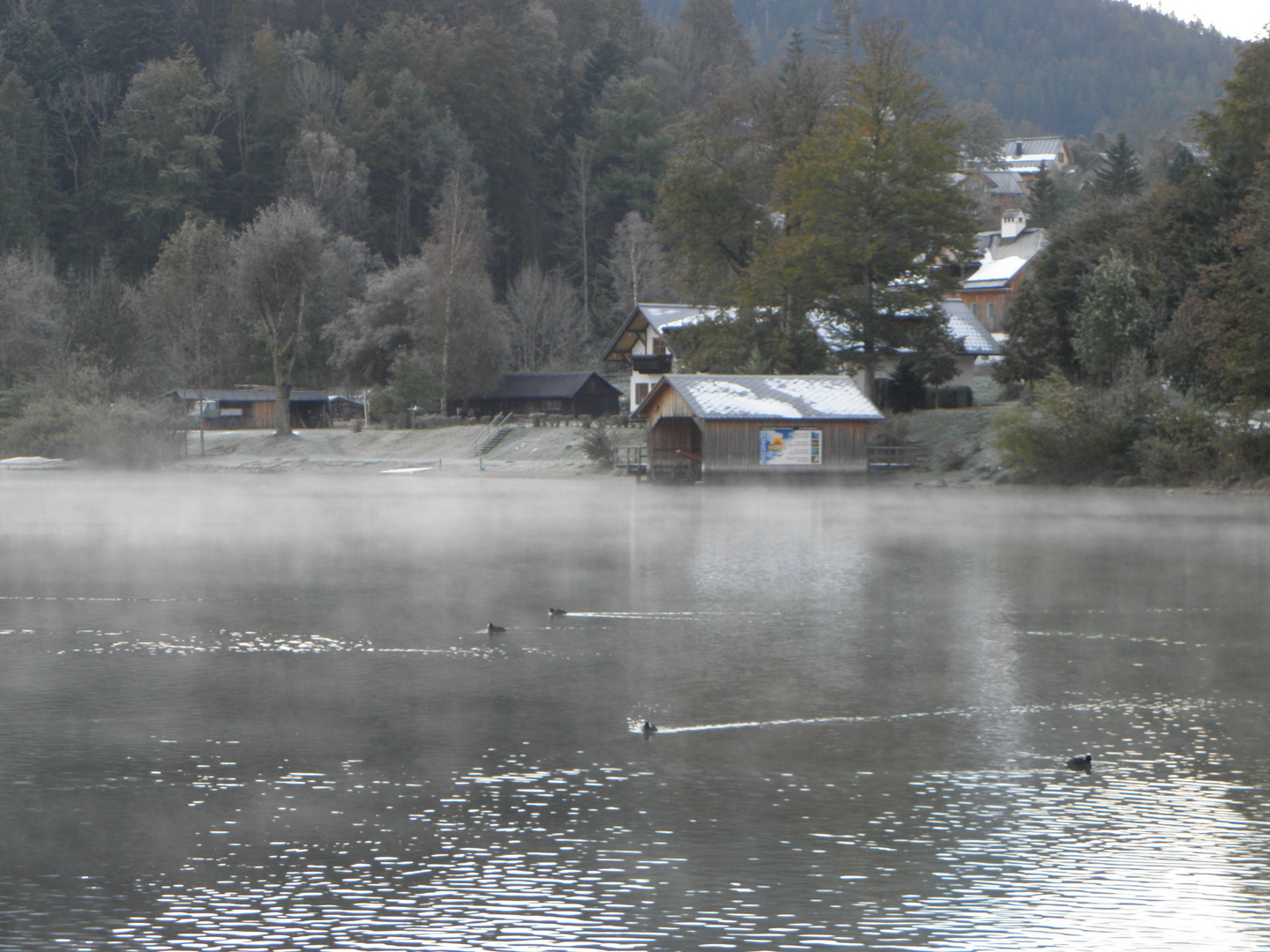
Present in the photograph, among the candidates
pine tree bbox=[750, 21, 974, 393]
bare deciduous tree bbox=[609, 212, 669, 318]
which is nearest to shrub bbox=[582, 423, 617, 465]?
pine tree bbox=[750, 21, 974, 393]

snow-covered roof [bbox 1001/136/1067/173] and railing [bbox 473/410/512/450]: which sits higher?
snow-covered roof [bbox 1001/136/1067/173]

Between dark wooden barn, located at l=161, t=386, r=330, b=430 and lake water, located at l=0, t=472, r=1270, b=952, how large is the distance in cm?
7072

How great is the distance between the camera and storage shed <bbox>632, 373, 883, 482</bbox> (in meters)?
52.5

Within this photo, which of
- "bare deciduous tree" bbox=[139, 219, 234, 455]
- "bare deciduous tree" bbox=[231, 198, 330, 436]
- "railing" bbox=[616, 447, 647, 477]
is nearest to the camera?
"railing" bbox=[616, 447, 647, 477]

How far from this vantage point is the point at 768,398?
5334cm

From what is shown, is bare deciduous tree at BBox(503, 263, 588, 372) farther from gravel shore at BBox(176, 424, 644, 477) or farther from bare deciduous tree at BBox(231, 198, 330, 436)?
gravel shore at BBox(176, 424, 644, 477)

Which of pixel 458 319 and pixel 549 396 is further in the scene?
pixel 549 396

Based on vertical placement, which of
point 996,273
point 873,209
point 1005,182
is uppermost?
point 1005,182

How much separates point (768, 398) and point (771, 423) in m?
1.22

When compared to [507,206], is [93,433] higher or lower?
lower

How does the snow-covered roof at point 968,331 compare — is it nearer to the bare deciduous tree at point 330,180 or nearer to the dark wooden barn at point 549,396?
the dark wooden barn at point 549,396

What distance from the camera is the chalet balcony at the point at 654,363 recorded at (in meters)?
75.2

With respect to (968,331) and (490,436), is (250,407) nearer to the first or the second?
(490,436)

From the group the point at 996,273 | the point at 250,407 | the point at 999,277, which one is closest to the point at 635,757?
the point at 250,407
